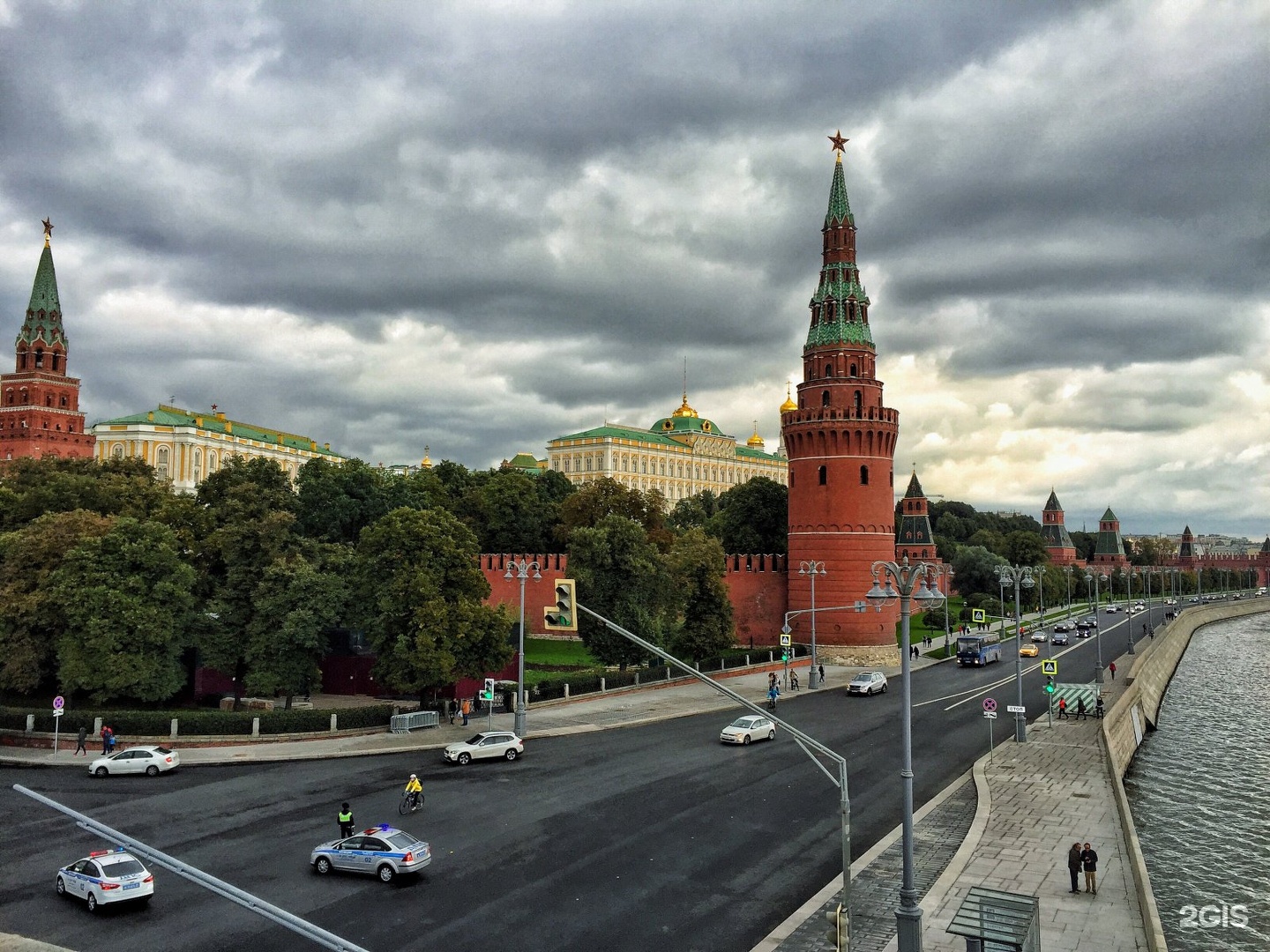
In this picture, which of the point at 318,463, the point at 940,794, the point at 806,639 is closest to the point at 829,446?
the point at 806,639

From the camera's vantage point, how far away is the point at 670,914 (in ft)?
60.8

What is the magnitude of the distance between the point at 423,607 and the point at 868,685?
2510 centimetres

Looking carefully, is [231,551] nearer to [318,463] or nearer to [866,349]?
[318,463]

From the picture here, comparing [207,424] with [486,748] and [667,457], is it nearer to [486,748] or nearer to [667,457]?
[667,457]

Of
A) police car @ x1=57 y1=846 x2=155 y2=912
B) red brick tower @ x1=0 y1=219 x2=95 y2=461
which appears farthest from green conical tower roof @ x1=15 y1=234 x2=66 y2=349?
police car @ x1=57 y1=846 x2=155 y2=912

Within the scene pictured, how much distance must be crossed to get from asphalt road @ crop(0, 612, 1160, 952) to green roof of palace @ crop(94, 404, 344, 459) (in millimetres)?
113806

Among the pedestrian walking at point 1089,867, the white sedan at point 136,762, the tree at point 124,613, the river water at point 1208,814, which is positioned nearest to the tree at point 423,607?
the tree at point 124,613

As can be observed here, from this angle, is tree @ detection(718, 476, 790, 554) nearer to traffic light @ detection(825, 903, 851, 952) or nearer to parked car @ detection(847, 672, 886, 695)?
parked car @ detection(847, 672, 886, 695)

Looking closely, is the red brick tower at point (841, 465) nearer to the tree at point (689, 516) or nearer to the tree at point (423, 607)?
the tree at point (423, 607)

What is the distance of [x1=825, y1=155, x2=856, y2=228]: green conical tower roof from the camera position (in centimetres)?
6806

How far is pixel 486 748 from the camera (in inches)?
1284

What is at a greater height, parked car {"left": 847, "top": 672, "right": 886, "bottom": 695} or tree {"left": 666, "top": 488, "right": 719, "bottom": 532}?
tree {"left": 666, "top": 488, "right": 719, "bottom": 532}

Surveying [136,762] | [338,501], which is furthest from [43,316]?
[136,762]

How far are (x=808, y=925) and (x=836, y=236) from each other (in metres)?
57.8
